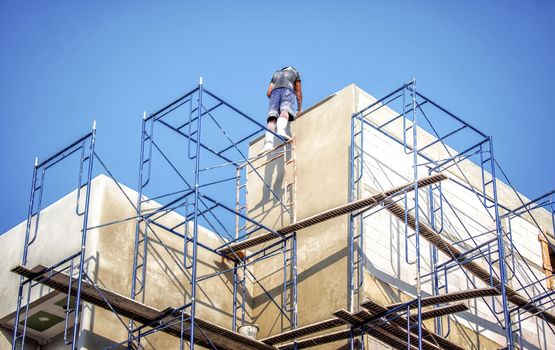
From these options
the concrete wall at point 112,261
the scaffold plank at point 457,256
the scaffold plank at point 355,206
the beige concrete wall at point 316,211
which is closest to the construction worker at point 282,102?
the beige concrete wall at point 316,211

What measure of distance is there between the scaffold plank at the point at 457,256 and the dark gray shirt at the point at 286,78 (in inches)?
179

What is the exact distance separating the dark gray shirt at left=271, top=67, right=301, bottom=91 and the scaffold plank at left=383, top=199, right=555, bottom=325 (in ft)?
14.9

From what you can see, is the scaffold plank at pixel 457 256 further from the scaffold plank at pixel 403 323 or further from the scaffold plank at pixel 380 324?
the scaffold plank at pixel 380 324

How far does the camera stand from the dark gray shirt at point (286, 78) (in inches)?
1042

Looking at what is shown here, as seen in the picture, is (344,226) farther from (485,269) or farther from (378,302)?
(485,269)

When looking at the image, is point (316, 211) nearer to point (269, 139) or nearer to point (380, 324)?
point (269, 139)

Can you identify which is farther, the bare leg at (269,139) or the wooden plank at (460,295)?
the bare leg at (269,139)

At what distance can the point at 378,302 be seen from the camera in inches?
883

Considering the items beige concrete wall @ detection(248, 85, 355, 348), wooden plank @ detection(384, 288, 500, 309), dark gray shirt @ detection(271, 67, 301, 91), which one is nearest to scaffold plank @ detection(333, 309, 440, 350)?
wooden plank @ detection(384, 288, 500, 309)

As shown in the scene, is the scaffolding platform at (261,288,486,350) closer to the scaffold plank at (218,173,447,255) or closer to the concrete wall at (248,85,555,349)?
the concrete wall at (248,85,555,349)

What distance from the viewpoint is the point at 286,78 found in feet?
87.2

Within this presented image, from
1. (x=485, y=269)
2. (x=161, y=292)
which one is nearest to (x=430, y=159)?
(x=485, y=269)

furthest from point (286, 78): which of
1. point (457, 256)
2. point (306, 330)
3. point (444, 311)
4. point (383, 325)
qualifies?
point (444, 311)

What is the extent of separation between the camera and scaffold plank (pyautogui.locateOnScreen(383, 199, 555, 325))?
22.8 m
